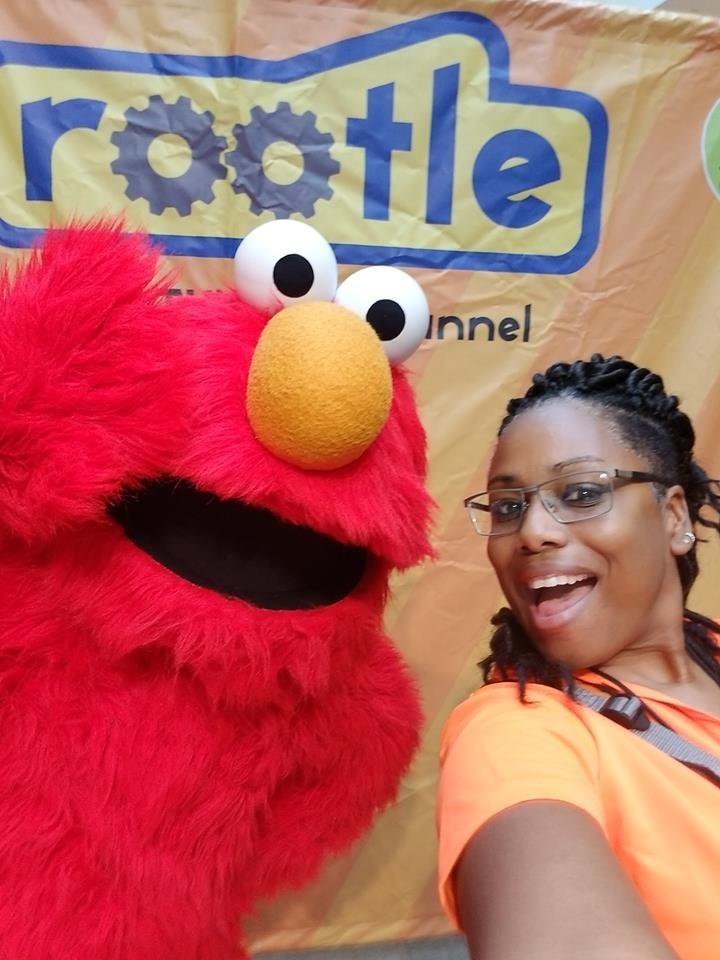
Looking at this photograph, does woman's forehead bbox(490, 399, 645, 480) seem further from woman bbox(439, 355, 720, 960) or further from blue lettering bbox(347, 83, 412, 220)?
blue lettering bbox(347, 83, 412, 220)

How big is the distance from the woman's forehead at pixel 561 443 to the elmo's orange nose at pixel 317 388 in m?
0.34

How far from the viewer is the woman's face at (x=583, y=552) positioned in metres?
0.78

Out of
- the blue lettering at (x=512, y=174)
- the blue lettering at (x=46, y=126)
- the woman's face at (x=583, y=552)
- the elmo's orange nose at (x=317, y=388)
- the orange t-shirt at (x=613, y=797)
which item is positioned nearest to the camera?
the elmo's orange nose at (x=317, y=388)

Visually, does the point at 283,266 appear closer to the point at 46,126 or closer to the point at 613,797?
the point at 613,797

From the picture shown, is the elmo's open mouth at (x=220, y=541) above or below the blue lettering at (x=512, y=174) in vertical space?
below

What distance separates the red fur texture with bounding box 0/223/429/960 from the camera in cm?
49

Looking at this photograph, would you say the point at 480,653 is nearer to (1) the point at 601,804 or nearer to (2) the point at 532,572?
(2) the point at 532,572

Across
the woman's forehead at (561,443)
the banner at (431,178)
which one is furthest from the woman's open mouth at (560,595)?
the banner at (431,178)

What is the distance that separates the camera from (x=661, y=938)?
1.61 feet

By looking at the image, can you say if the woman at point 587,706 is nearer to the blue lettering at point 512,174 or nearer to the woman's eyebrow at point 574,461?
the woman's eyebrow at point 574,461

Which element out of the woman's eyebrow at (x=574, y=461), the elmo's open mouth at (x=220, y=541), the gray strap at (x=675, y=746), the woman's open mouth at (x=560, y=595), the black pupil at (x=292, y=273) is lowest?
the gray strap at (x=675, y=746)

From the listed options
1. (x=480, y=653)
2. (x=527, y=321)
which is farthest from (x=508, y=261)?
(x=480, y=653)

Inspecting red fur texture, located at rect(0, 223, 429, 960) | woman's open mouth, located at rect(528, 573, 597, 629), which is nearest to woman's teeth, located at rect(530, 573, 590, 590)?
woman's open mouth, located at rect(528, 573, 597, 629)

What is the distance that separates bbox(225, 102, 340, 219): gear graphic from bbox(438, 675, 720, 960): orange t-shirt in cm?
85
